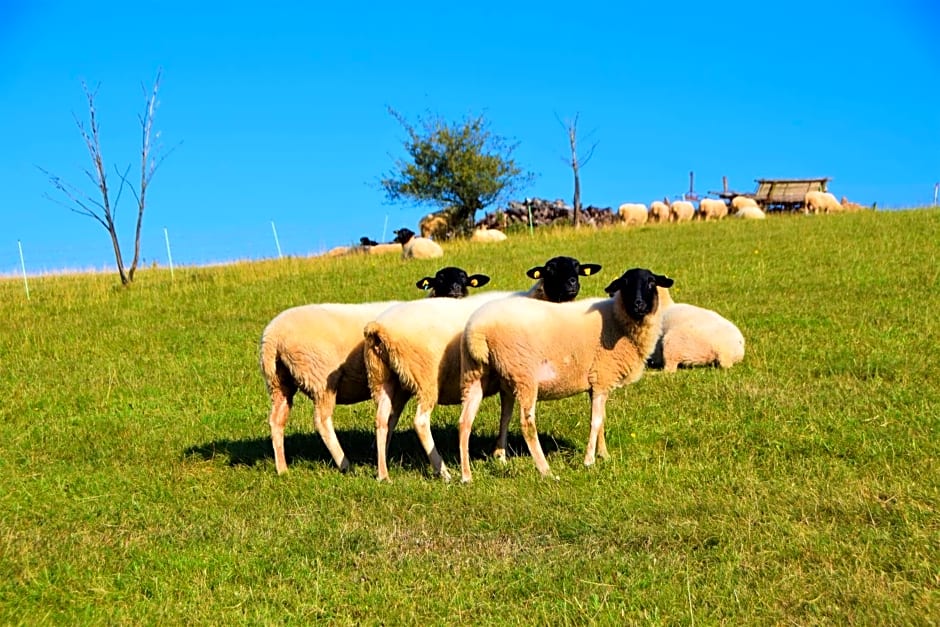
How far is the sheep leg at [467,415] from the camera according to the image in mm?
8281

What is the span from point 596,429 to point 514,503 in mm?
1531

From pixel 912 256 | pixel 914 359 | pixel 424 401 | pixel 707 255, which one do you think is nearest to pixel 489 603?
pixel 424 401

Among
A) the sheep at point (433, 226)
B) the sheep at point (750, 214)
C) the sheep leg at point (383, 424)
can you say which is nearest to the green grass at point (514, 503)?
the sheep leg at point (383, 424)

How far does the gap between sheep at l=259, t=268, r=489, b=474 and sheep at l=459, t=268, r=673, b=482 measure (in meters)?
1.36

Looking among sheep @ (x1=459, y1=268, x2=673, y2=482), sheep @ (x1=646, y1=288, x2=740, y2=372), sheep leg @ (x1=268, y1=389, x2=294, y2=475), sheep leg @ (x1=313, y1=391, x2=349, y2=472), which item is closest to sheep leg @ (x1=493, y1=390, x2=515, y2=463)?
sheep @ (x1=459, y1=268, x2=673, y2=482)

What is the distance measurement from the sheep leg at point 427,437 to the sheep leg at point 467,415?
0.23m

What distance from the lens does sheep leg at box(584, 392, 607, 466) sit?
28.0 ft

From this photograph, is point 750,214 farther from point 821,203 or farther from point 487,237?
point 487,237

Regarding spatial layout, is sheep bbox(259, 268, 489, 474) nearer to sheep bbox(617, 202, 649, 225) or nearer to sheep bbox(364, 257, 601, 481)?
sheep bbox(364, 257, 601, 481)

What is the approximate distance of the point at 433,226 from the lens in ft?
146

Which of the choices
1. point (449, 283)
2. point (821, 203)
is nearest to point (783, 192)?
point (821, 203)

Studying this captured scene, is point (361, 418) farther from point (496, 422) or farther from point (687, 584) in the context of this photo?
point (687, 584)

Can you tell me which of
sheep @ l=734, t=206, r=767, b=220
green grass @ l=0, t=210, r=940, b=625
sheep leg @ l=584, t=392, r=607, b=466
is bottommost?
green grass @ l=0, t=210, r=940, b=625

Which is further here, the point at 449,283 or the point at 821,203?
the point at 821,203
